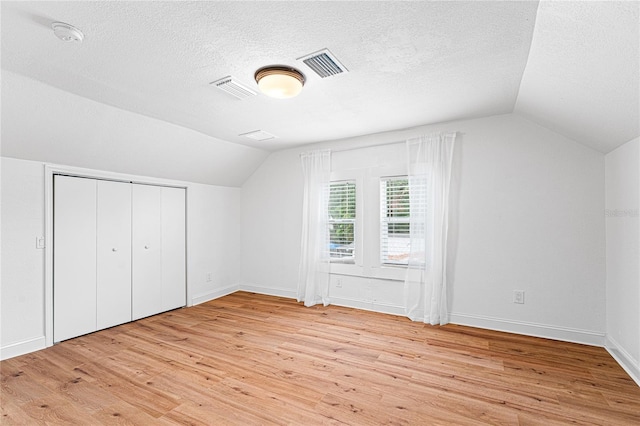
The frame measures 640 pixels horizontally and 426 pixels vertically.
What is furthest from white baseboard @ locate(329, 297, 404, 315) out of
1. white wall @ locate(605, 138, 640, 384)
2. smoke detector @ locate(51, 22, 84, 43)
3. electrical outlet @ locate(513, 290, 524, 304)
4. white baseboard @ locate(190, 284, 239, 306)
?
smoke detector @ locate(51, 22, 84, 43)

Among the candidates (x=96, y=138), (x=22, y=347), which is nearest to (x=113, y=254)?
(x=22, y=347)

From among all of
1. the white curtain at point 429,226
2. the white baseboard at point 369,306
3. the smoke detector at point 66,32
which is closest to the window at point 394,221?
the white curtain at point 429,226

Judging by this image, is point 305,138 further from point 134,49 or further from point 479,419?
point 479,419

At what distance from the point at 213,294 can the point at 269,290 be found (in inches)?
38.2

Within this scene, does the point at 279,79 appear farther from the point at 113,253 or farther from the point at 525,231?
the point at 113,253

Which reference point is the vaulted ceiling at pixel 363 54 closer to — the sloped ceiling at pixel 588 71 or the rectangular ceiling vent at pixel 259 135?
the sloped ceiling at pixel 588 71

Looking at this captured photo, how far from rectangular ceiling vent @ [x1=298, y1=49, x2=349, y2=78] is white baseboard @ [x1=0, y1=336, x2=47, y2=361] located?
393 cm

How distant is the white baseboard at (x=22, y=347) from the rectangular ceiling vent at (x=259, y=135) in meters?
3.30

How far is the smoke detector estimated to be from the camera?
177cm

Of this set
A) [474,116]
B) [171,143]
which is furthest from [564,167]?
[171,143]

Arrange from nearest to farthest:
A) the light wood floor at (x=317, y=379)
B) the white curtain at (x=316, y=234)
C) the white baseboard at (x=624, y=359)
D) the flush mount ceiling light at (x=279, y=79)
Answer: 1. the light wood floor at (x=317, y=379)
2. the flush mount ceiling light at (x=279, y=79)
3. the white baseboard at (x=624, y=359)
4. the white curtain at (x=316, y=234)

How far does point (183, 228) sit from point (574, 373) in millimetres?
5098

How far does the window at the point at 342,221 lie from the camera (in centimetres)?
458

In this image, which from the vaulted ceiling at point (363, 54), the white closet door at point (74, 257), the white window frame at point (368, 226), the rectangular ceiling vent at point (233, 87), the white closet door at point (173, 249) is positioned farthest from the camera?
the white closet door at point (173, 249)
